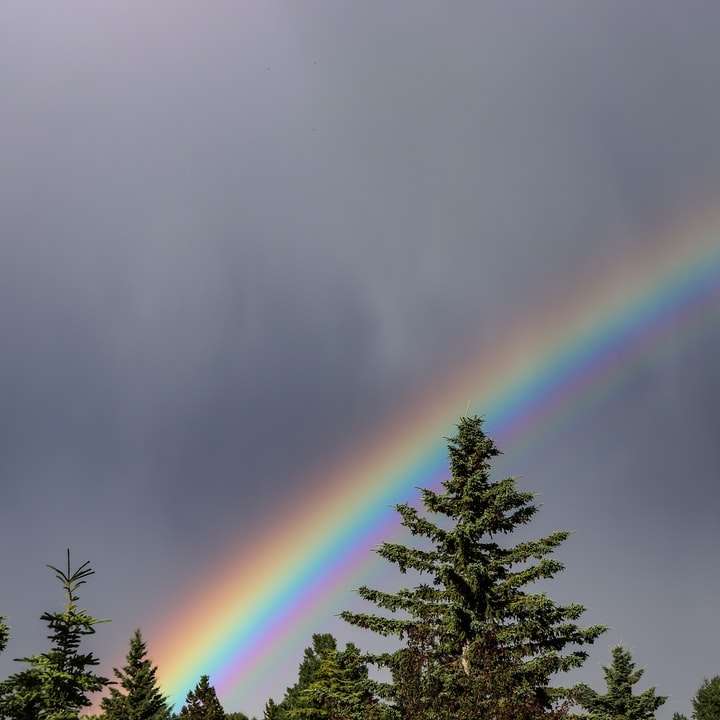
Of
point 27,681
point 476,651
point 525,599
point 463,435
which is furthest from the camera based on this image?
point 463,435

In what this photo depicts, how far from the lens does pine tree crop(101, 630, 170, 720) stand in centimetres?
7575

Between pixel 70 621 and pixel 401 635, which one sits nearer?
pixel 70 621

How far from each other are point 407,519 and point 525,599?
4.83 m

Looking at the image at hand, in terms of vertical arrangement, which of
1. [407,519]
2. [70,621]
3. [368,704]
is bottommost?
[368,704]

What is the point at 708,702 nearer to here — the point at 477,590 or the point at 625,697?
the point at 625,697

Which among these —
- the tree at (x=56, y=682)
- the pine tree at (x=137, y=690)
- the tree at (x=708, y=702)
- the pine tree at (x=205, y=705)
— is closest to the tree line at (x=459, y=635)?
the tree at (x=56, y=682)

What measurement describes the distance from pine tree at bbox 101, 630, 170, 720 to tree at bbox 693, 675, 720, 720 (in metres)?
84.7

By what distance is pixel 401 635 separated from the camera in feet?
78.2

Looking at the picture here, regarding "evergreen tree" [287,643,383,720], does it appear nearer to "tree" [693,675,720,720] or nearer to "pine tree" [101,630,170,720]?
"pine tree" [101,630,170,720]

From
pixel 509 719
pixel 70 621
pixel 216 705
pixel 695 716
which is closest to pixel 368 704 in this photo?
pixel 509 719

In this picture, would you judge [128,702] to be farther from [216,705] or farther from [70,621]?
[70,621]

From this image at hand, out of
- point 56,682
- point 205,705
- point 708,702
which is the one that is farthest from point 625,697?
point 708,702

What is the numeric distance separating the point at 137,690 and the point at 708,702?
8978 centimetres

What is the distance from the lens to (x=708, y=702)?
375 feet
